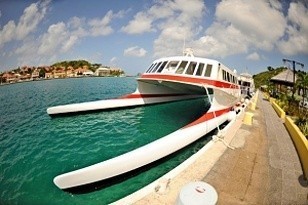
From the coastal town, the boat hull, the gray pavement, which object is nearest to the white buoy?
the gray pavement

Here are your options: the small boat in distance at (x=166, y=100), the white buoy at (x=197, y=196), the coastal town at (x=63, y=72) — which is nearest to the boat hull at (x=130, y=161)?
the small boat in distance at (x=166, y=100)

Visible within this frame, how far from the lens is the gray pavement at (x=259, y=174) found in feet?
18.2

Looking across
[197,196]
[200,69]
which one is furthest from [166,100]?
[197,196]

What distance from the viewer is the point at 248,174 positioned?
21.8ft

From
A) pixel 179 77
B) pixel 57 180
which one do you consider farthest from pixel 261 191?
pixel 179 77

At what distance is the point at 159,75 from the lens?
583 inches

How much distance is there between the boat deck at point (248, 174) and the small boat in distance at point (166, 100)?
1.55 meters

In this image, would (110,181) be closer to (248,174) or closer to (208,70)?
(248,174)

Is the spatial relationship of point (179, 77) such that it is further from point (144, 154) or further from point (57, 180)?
point (57, 180)

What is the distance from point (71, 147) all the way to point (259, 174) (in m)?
7.39

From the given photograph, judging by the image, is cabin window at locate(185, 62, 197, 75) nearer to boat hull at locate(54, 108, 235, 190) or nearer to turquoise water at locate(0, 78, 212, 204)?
turquoise water at locate(0, 78, 212, 204)

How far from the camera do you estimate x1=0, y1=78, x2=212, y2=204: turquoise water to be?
689cm

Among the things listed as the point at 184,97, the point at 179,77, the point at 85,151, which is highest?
the point at 179,77

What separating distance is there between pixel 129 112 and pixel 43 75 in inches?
3947
